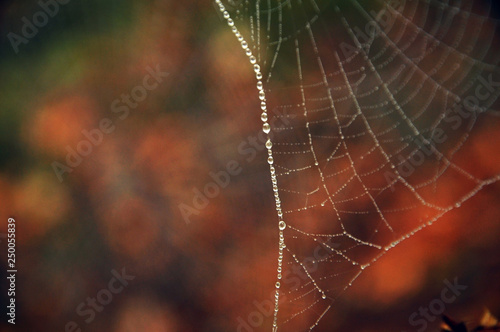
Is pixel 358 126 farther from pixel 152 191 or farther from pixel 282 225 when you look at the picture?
pixel 152 191

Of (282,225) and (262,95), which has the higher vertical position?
(262,95)

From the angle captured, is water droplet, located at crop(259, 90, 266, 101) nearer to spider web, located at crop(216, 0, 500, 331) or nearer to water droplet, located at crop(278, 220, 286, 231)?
spider web, located at crop(216, 0, 500, 331)

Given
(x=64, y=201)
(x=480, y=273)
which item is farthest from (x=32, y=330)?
(x=480, y=273)

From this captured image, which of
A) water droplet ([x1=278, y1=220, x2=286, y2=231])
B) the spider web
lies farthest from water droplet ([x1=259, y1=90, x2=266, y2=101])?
water droplet ([x1=278, y1=220, x2=286, y2=231])

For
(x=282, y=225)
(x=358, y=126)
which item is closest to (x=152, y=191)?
(x=282, y=225)

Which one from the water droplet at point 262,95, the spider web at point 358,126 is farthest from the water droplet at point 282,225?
the water droplet at point 262,95

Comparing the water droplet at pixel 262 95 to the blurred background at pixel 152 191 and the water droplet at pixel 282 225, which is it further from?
the water droplet at pixel 282 225
